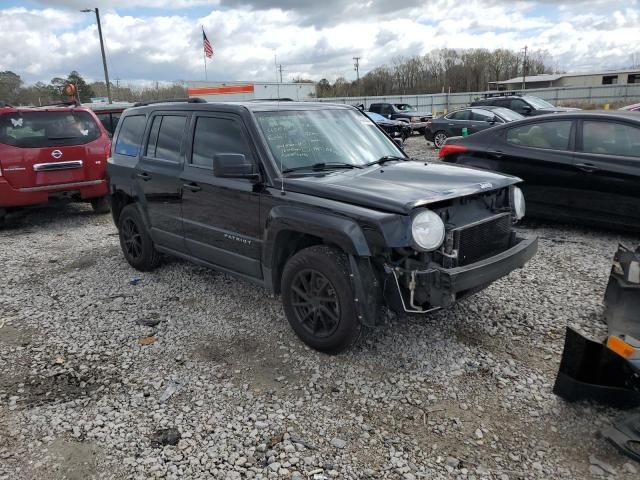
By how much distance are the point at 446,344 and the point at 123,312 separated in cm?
299

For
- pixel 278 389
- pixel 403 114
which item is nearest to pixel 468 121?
pixel 403 114

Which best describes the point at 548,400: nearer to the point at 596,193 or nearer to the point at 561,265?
the point at 561,265

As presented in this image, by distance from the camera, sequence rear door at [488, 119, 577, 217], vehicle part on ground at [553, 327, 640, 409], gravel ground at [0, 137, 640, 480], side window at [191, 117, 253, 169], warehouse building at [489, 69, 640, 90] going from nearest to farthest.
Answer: gravel ground at [0, 137, 640, 480] → vehicle part on ground at [553, 327, 640, 409] → side window at [191, 117, 253, 169] → rear door at [488, 119, 577, 217] → warehouse building at [489, 69, 640, 90]

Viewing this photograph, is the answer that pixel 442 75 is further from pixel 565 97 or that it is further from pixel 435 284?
pixel 435 284

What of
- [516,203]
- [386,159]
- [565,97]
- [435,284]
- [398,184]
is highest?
[565,97]

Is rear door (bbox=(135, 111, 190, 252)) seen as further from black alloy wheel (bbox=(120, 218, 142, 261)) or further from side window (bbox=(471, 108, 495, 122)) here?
side window (bbox=(471, 108, 495, 122))

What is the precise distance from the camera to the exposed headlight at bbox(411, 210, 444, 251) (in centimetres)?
315

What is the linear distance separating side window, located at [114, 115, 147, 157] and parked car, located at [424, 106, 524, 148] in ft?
40.0

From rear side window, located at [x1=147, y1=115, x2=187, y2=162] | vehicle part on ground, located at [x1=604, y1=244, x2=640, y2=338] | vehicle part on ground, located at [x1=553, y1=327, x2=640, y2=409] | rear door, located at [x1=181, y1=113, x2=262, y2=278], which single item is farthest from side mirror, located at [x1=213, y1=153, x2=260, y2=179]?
vehicle part on ground, located at [x1=604, y1=244, x2=640, y2=338]

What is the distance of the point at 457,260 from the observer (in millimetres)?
3398

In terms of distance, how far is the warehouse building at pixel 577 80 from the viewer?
65.1 meters

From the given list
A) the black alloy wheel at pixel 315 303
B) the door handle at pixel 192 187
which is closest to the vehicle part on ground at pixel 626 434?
the black alloy wheel at pixel 315 303

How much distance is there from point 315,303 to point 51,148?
20.7ft

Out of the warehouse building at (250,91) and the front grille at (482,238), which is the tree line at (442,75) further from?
the front grille at (482,238)
